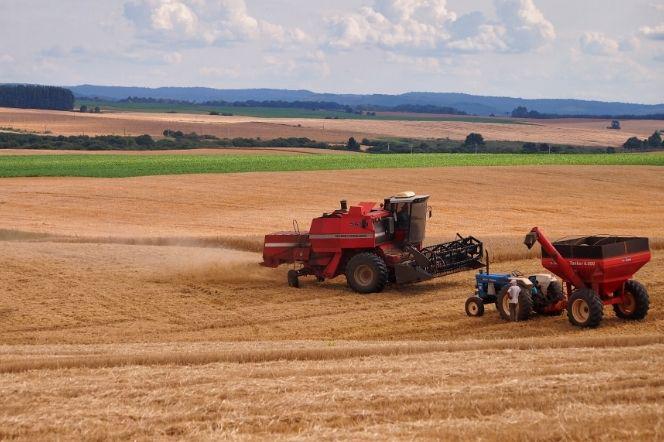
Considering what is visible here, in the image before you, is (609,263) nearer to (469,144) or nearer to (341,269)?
(341,269)

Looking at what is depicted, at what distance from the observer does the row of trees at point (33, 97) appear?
15725 cm

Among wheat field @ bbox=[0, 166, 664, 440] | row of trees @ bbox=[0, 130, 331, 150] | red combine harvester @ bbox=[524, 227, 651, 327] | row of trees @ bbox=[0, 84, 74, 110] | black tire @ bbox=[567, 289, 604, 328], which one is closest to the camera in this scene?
wheat field @ bbox=[0, 166, 664, 440]

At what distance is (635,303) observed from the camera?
1877 cm

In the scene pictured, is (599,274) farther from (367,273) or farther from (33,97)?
(33,97)

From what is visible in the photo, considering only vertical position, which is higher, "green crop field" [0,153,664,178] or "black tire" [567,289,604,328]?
"black tire" [567,289,604,328]

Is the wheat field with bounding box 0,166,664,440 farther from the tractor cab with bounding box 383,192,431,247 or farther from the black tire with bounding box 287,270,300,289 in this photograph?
the tractor cab with bounding box 383,192,431,247

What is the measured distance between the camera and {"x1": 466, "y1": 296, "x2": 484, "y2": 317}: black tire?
2002 centimetres

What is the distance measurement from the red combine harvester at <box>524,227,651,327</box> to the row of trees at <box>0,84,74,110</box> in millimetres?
148241

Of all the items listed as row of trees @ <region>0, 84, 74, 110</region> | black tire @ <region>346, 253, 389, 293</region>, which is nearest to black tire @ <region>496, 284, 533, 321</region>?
black tire @ <region>346, 253, 389, 293</region>

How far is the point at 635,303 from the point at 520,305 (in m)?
2.06

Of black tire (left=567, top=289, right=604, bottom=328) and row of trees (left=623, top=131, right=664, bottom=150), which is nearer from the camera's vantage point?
black tire (left=567, top=289, right=604, bottom=328)

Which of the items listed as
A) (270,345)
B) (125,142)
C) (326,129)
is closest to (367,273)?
(270,345)

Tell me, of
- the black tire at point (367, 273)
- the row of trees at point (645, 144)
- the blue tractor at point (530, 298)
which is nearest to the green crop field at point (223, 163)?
the row of trees at point (645, 144)

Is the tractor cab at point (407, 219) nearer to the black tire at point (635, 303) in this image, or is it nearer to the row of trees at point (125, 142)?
the black tire at point (635, 303)
